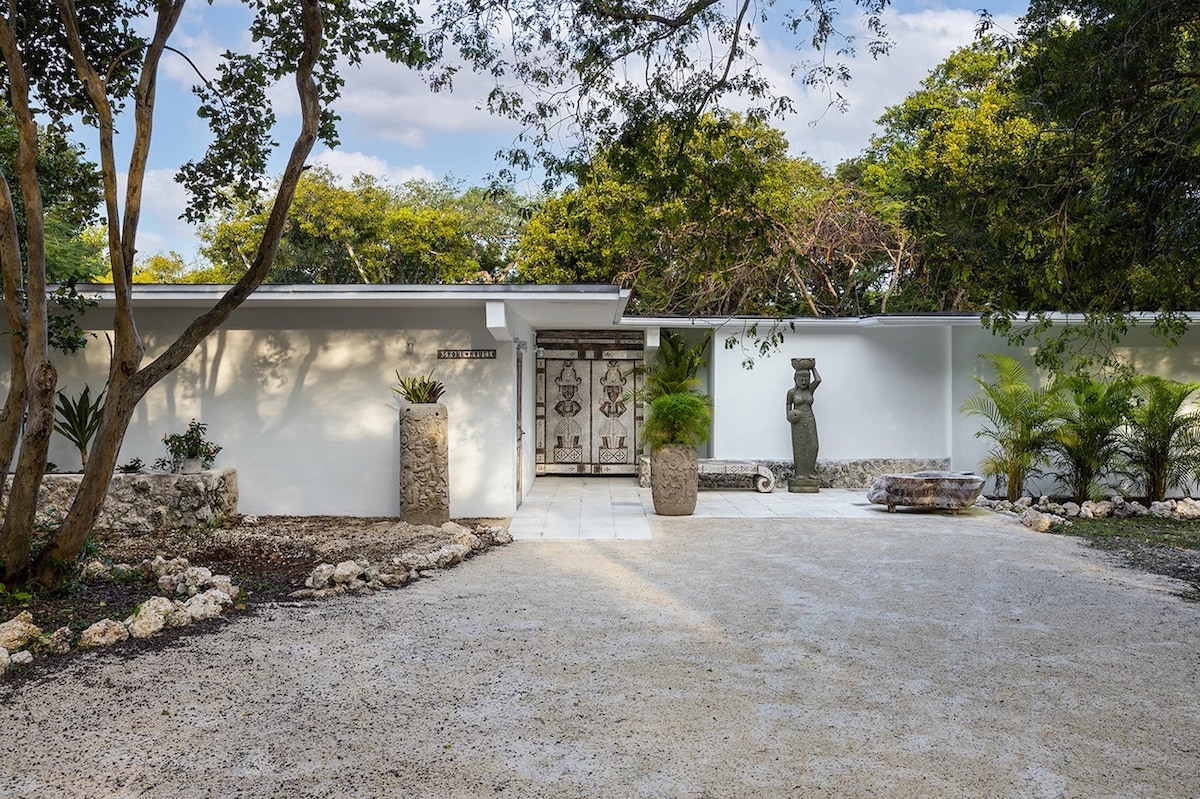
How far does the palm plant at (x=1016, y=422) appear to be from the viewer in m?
11.0

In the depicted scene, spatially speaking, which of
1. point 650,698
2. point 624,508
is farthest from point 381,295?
point 650,698

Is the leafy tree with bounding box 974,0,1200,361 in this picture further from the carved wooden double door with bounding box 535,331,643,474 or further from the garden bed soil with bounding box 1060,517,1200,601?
the carved wooden double door with bounding box 535,331,643,474

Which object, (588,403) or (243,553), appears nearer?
(243,553)

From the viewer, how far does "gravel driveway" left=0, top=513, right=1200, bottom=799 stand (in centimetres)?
312

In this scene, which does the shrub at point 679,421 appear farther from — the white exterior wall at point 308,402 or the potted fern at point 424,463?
the potted fern at point 424,463

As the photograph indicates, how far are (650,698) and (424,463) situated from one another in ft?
18.5

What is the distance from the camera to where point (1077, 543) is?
8.62 metres

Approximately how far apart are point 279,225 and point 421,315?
4.16m

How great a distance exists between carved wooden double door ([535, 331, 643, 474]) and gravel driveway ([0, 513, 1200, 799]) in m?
8.57

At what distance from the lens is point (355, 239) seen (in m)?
24.0

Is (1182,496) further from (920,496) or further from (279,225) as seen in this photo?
(279,225)

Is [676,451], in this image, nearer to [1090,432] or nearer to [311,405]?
[311,405]

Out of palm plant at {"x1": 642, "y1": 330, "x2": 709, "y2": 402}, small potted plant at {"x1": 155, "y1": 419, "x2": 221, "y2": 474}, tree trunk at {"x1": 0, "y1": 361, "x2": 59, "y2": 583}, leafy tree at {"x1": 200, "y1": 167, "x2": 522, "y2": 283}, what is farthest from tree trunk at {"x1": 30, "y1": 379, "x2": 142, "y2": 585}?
leafy tree at {"x1": 200, "y1": 167, "x2": 522, "y2": 283}

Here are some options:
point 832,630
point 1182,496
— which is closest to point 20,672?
point 832,630
